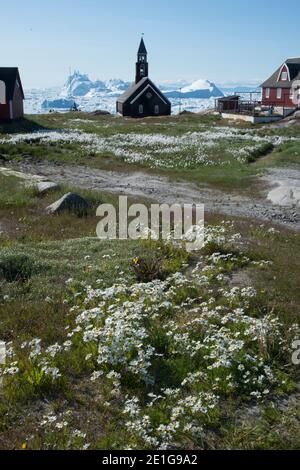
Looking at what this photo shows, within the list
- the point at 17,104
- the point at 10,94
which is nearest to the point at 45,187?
the point at 10,94

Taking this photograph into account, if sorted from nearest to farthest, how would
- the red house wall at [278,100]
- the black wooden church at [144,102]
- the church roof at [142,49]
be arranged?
1. the red house wall at [278,100]
2. the black wooden church at [144,102]
3. the church roof at [142,49]

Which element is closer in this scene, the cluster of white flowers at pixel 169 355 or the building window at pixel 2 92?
the cluster of white flowers at pixel 169 355

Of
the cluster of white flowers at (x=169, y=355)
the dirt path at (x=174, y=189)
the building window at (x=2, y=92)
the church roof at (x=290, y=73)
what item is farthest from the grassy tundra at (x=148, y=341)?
the church roof at (x=290, y=73)

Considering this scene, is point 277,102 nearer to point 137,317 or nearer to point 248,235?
point 248,235

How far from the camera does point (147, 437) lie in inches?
247

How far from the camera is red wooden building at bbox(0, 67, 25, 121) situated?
5884 cm

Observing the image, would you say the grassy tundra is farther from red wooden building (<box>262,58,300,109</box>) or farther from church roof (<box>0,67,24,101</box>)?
red wooden building (<box>262,58,300,109</box>)

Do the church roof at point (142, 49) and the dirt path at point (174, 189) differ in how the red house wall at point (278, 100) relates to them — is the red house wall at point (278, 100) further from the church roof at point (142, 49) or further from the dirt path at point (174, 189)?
the dirt path at point (174, 189)

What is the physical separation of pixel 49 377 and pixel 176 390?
2032 mm

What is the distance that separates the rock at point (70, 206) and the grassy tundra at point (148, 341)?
2.79 m

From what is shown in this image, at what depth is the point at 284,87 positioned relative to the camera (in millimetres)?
79500

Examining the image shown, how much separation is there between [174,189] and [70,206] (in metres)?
8.68

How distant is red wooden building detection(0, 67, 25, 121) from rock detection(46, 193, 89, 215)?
42373mm

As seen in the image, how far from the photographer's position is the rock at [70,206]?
19.9m
